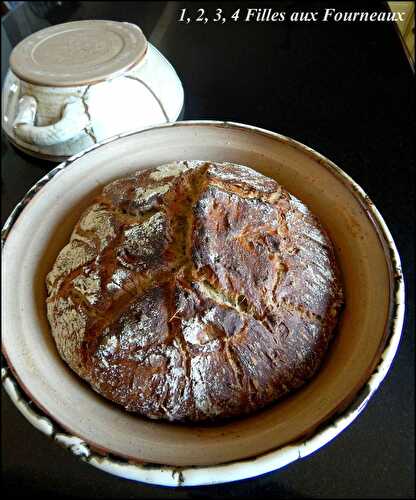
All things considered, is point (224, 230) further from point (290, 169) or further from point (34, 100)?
point (34, 100)

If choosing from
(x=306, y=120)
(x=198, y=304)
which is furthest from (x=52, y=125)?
(x=306, y=120)

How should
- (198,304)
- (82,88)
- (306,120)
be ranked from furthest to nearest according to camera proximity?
(306,120), (82,88), (198,304)

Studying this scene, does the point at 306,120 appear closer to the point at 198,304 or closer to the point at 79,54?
the point at 79,54

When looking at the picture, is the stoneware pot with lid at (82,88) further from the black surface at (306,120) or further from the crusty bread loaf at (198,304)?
the crusty bread loaf at (198,304)

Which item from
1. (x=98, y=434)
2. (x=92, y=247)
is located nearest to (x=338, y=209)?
(x=92, y=247)

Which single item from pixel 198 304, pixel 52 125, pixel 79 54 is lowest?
pixel 198 304

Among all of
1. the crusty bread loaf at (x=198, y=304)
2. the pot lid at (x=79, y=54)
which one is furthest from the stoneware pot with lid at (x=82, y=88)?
the crusty bread loaf at (x=198, y=304)
